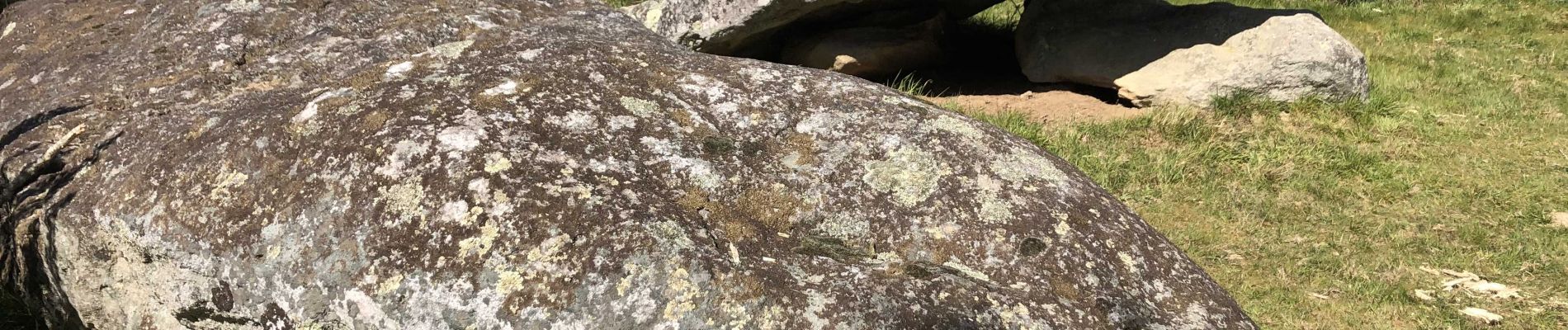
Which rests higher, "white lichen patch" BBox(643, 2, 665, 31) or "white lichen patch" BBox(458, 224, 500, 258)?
"white lichen patch" BBox(458, 224, 500, 258)

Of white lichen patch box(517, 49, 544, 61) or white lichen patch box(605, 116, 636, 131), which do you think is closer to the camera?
white lichen patch box(605, 116, 636, 131)

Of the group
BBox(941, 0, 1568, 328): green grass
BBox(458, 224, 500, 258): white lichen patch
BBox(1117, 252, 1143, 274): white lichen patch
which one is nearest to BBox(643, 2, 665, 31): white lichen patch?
BBox(941, 0, 1568, 328): green grass

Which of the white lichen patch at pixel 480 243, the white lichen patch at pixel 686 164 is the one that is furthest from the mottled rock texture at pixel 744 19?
the white lichen patch at pixel 480 243

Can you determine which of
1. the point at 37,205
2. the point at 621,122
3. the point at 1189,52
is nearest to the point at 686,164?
the point at 621,122

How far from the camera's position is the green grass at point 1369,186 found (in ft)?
14.3

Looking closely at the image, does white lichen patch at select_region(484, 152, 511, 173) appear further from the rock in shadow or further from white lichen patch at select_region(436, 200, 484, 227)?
the rock in shadow

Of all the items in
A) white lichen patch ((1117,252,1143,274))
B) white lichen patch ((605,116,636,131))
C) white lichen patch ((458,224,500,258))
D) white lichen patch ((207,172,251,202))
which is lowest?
white lichen patch ((207,172,251,202))

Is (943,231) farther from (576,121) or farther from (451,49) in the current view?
(451,49)

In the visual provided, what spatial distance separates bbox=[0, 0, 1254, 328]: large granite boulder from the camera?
210 cm

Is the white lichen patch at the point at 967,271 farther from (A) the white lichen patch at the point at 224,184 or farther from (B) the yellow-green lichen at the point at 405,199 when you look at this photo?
(A) the white lichen patch at the point at 224,184

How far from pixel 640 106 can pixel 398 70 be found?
2.27 ft

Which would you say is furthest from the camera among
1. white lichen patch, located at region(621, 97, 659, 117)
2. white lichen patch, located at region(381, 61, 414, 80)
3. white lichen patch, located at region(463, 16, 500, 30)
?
white lichen patch, located at region(463, 16, 500, 30)

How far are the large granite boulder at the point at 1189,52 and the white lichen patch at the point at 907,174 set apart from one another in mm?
4273

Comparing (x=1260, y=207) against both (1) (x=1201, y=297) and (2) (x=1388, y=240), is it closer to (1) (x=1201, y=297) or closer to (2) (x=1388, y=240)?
(2) (x=1388, y=240)
